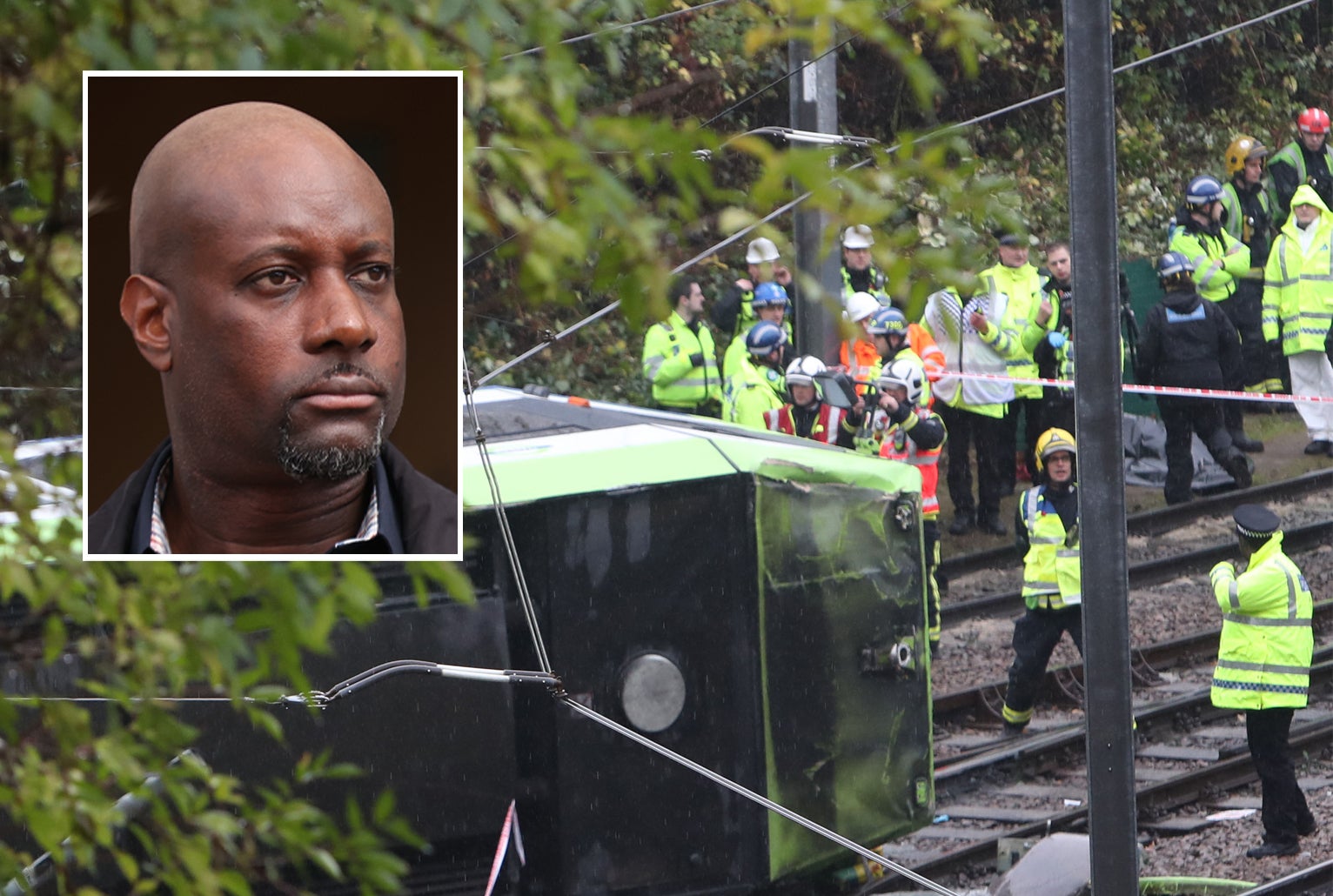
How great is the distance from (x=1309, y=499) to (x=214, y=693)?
883 cm

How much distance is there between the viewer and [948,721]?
358 inches

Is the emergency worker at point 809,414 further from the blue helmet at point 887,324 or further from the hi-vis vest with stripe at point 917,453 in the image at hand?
the blue helmet at point 887,324

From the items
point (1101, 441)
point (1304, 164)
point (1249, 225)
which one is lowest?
point (1101, 441)

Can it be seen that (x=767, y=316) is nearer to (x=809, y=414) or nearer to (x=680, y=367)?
(x=680, y=367)

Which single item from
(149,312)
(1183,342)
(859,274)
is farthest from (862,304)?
(149,312)

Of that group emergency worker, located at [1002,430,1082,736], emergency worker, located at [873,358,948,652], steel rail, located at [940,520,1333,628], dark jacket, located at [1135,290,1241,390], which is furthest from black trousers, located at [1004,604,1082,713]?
dark jacket, located at [1135,290,1241,390]

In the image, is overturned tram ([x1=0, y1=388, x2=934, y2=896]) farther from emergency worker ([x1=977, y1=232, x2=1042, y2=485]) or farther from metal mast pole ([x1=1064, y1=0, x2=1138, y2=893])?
emergency worker ([x1=977, y1=232, x2=1042, y2=485])

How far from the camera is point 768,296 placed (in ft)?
33.4

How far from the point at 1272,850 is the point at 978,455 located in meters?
3.67

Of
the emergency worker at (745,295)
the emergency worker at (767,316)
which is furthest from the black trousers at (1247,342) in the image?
the emergency worker at (767,316)

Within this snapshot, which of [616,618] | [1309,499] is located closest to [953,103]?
[1309,499]

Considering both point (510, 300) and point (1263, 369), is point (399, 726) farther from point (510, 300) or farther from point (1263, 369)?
point (1263, 369)

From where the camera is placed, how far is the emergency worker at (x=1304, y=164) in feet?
39.1

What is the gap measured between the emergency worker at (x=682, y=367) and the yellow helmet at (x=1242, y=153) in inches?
163
